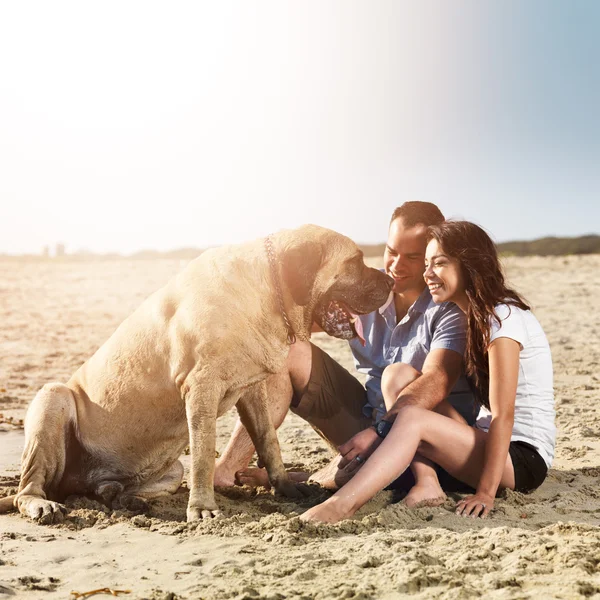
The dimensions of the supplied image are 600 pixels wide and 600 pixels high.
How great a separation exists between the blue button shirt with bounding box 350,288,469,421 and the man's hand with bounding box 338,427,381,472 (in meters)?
0.21

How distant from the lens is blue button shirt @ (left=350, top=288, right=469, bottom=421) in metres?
4.28

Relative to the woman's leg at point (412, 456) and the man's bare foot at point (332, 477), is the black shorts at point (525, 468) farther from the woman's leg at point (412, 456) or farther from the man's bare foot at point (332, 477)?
the man's bare foot at point (332, 477)

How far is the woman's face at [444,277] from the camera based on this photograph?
411cm

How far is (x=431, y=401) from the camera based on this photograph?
13.1 ft

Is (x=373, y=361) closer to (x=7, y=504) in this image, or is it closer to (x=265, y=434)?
(x=265, y=434)

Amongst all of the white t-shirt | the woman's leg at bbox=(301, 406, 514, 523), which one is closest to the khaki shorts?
the woman's leg at bbox=(301, 406, 514, 523)

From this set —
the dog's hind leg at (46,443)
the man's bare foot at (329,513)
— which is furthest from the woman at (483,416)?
the dog's hind leg at (46,443)

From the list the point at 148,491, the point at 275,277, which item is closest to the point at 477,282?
the point at 275,277

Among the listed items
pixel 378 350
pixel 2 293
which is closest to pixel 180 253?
pixel 2 293

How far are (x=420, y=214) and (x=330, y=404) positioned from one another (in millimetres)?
1312

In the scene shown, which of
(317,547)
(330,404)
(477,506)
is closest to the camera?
(317,547)

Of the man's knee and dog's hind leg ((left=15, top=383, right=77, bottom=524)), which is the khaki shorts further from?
dog's hind leg ((left=15, top=383, right=77, bottom=524))

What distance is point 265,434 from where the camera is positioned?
4352 millimetres

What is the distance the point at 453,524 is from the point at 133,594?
1.52 m
